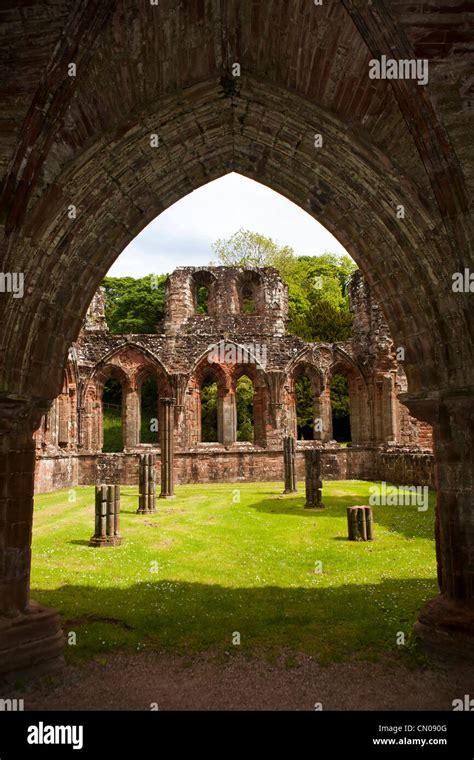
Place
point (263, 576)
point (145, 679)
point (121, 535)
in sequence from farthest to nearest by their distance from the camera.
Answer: point (121, 535) → point (263, 576) → point (145, 679)

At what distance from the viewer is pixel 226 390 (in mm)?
22266

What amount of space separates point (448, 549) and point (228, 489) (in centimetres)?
1431

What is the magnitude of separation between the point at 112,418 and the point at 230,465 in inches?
518

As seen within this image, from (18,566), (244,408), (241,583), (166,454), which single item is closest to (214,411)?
(244,408)

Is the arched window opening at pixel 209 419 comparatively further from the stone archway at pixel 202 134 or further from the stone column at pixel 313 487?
the stone archway at pixel 202 134

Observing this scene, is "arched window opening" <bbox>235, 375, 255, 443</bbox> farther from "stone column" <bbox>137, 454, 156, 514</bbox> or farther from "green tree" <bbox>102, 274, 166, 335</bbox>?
"stone column" <bbox>137, 454, 156, 514</bbox>

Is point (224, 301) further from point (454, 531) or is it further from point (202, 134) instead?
point (454, 531)

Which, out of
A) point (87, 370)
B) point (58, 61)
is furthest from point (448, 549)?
point (87, 370)

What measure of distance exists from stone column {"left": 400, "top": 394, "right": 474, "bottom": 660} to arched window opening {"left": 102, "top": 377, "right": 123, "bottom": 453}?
1008 inches

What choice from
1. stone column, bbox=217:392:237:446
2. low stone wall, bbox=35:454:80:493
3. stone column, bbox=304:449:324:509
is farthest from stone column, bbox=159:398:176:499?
stone column, bbox=217:392:237:446

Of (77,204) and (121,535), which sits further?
A: (121,535)

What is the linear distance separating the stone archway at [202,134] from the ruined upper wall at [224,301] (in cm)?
1784
